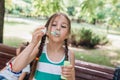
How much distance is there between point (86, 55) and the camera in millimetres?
9688

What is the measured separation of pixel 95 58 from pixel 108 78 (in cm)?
643

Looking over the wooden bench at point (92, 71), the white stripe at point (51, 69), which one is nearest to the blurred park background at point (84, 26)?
the wooden bench at point (92, 71)

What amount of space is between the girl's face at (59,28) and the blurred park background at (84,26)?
8.86ft

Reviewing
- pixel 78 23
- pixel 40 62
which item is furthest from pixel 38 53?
pixel 78 23

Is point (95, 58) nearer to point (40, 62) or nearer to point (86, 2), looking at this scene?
point (86, 2)

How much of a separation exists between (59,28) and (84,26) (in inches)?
412

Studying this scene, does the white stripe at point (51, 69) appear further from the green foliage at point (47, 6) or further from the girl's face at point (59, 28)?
the green foliage at point (47, 6)

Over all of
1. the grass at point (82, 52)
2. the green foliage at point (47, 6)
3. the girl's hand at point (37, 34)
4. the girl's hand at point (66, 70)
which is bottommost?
the grass at point (82, 52)

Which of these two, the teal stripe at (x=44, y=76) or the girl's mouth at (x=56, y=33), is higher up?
the girl's mouth at (x=56, y=33)

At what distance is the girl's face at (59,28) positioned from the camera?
229 cm

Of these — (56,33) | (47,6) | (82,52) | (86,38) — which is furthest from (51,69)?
(86,38)

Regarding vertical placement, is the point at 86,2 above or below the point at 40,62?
above

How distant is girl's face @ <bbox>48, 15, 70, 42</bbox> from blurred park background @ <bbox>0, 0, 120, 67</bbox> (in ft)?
8.86

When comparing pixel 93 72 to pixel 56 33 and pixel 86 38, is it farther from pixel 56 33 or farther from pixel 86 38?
pixel 86 38
